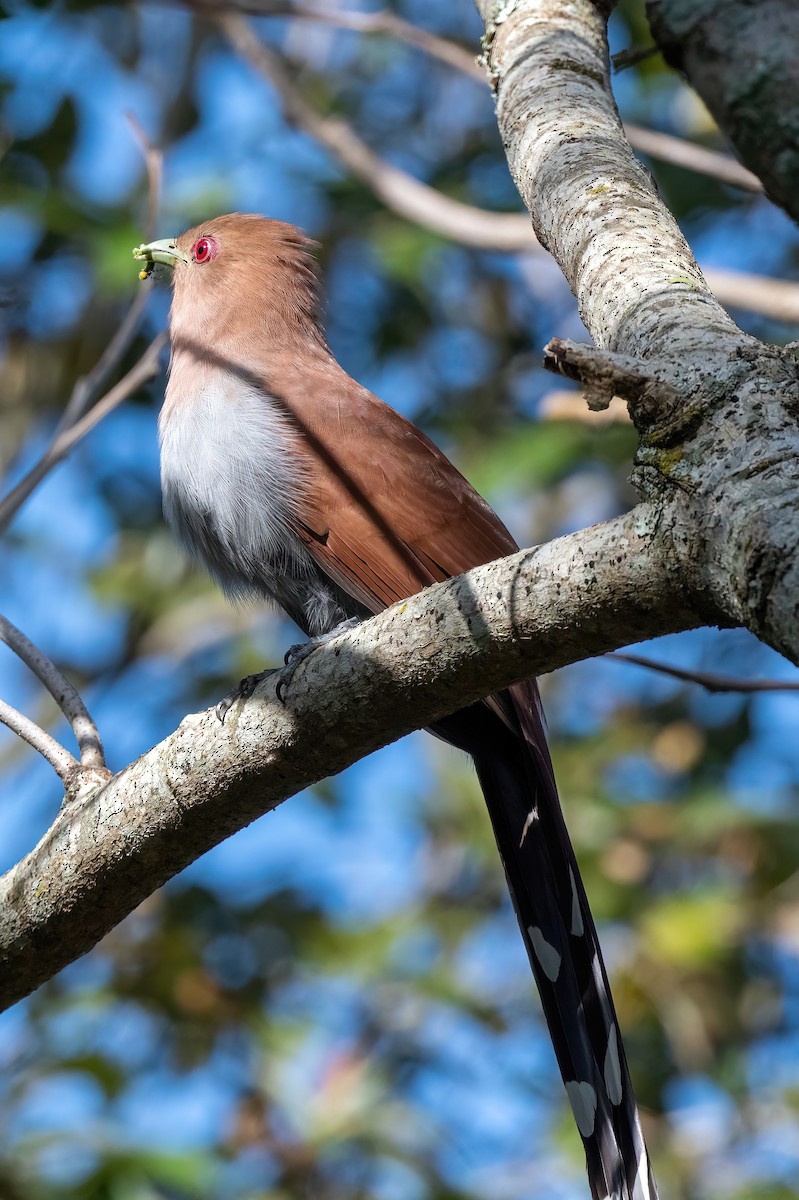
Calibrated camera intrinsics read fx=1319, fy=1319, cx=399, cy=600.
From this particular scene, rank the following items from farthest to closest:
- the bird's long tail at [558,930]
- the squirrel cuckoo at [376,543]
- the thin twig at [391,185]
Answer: the thin twig at [391,185] < the squirrel cuckoo at [376,543] < the bird's long tail at [558,930]

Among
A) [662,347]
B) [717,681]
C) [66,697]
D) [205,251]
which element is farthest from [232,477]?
[662,347]

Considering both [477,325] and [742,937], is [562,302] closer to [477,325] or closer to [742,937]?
[477,325]

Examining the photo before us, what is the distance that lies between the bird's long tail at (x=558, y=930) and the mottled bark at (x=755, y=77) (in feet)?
6.28

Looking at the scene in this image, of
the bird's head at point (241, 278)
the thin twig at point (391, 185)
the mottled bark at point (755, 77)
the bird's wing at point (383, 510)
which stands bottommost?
the mottled bark at point (755, 77)

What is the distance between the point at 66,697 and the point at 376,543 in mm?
825

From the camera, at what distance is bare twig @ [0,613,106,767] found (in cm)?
267

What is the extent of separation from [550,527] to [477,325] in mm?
1197

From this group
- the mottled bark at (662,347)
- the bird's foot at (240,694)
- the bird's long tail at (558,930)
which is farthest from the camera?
the bird's long tail at (558,930)

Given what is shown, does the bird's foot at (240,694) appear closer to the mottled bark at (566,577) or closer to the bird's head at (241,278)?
the mottled bark at (566,577)

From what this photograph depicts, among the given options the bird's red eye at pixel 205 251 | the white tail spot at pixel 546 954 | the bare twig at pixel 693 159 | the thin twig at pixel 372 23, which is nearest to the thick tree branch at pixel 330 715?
the white tail spot at pixel 546 954

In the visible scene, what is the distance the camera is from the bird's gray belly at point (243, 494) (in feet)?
10.8

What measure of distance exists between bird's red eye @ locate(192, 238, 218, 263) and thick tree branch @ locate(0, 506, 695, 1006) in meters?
2.17

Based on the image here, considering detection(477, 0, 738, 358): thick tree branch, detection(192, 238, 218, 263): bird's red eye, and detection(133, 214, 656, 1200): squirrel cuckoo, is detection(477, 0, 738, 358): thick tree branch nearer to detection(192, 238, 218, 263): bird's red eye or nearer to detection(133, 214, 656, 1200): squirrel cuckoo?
detection(133, 214, 656, 1200): squirrel cuckoo

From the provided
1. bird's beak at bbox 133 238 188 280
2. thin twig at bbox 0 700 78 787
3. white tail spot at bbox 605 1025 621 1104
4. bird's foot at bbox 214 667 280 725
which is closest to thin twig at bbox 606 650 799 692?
bird's foot at bbox 214 667 280 725
